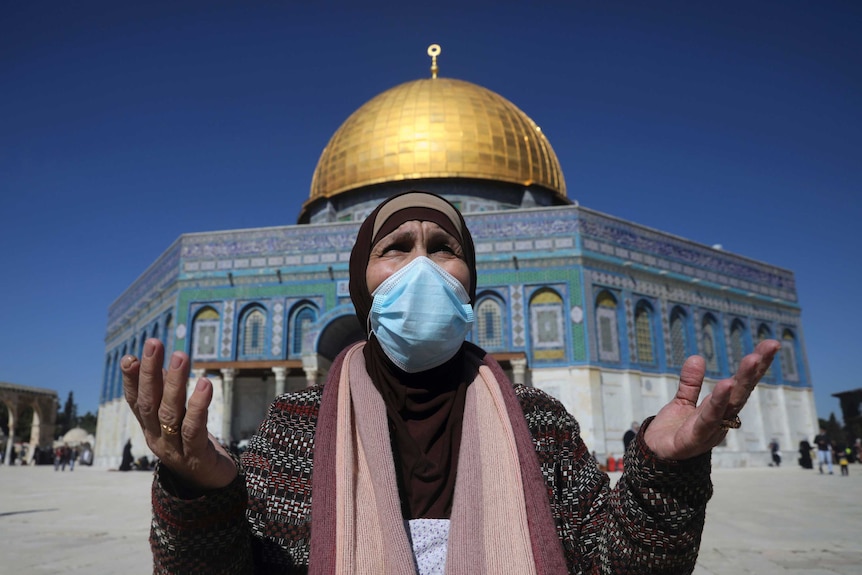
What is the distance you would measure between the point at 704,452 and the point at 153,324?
73.6 ft

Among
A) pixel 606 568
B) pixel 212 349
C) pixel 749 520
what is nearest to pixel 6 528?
pixel 606 568

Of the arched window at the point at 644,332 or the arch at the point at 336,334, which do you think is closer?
the arch at the point at 336,334

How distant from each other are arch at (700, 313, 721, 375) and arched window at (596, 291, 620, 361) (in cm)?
372

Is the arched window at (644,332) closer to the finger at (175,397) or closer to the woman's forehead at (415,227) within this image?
the woman's forehead at (415,227)

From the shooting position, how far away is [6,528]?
5855 mm

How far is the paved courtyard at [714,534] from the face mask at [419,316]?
3.17 m

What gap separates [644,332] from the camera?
18.5 m

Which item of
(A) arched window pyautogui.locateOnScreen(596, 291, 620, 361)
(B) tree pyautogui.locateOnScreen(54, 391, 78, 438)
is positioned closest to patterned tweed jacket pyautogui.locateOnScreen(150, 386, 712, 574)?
(A) arched window pyautogui.locateOnScreen(596, 291, 620, 361)

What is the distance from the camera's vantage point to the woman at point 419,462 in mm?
1108

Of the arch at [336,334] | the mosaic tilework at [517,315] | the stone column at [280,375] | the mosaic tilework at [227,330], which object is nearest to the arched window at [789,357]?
the mosaic tilework at [517,315]

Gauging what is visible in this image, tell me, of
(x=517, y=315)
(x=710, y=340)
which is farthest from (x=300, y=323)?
(x=710, y=340)

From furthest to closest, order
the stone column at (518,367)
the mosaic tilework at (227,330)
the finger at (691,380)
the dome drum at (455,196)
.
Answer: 1. the dome drum at (455,196)
2. the mosaic tilework at (227,330)
3. the stone column at (518,367)
4. the finger at (691,380)

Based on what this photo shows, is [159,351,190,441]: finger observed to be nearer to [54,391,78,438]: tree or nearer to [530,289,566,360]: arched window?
[530,289,566,360]: arched window

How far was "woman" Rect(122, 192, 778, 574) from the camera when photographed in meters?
1.11
